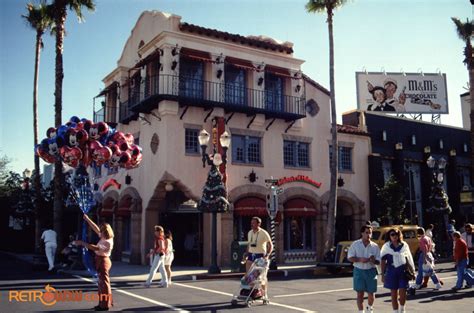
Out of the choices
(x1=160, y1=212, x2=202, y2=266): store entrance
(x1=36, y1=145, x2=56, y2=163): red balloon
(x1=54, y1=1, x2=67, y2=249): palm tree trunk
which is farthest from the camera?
(x1=160, y1=212, x2=202, y2=266): store entrance

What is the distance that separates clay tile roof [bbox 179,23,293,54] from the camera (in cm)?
2172

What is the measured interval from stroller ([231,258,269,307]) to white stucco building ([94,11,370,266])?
1020 centimetres

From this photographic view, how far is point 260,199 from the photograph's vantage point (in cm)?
2245

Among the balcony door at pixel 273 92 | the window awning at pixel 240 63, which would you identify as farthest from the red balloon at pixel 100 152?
the balcony door at pixel 273 92

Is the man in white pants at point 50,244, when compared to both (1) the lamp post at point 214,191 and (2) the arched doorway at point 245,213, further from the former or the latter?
(2) the arched doorway at point 245,213

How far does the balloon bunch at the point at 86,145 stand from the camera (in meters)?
14.9

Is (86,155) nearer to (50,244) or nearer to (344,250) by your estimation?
(50,244)

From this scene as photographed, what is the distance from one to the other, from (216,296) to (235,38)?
46.6ft

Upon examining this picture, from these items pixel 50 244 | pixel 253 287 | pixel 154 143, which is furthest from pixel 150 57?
pixel 253 287

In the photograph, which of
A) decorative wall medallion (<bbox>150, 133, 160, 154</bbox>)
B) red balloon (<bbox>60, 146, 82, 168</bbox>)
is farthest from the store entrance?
red balloon (<bbox>60, 146, 82, 168</bbox>)

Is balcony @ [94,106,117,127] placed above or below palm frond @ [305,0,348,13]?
below

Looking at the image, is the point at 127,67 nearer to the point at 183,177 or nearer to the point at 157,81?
the point at 157,81

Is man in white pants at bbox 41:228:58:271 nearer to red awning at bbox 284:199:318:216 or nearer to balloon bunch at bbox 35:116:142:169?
balloon bunch at bbox 35:116:142:169

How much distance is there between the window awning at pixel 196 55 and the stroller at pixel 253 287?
1272 centimetres
